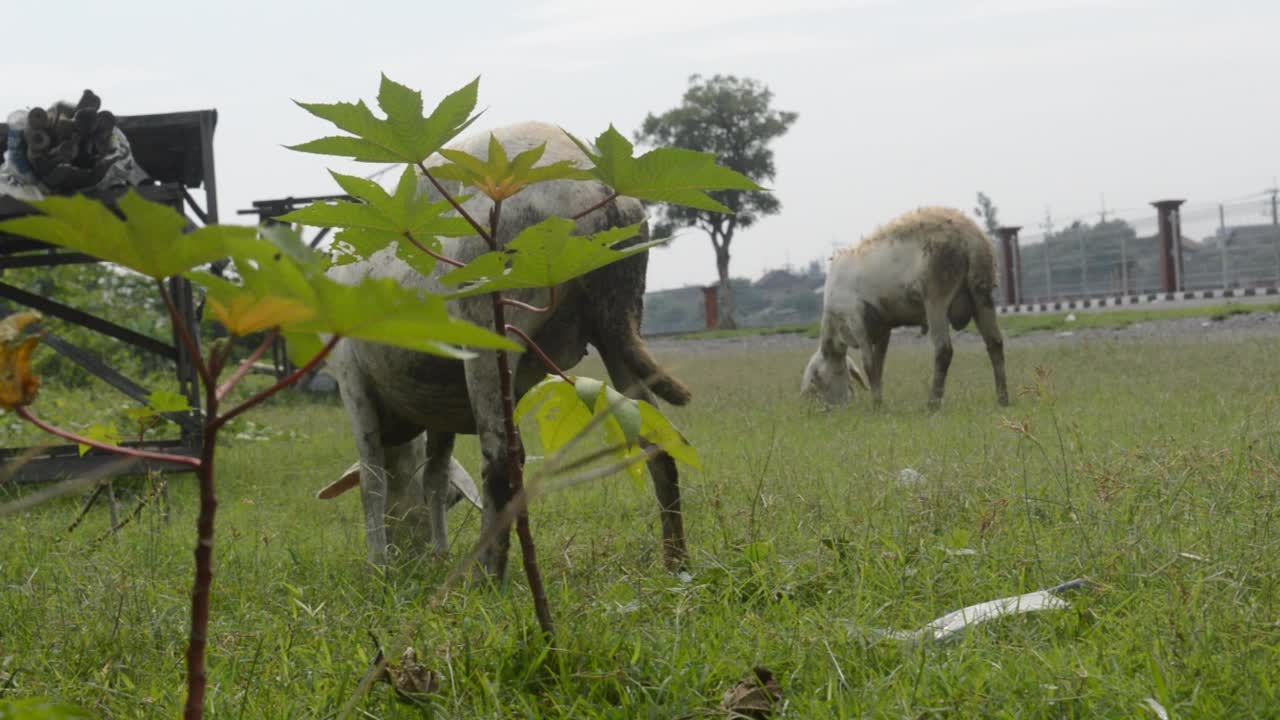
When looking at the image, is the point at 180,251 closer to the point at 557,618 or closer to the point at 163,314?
the point at 557,618

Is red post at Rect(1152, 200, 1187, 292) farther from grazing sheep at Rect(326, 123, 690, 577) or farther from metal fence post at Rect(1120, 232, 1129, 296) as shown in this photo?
grazing sheep at Rect(326, 123, 690, 577)

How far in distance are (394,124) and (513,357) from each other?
1628 mm

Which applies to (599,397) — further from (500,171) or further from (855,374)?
(855,374)

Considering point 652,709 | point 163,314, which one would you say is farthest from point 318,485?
point 163,314

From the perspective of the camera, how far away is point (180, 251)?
813mm

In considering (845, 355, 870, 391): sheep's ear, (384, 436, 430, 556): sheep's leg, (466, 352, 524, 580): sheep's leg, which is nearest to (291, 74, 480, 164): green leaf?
(466, 352, 524, 580): sheep's leg

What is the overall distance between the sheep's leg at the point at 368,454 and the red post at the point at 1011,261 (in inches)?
1109

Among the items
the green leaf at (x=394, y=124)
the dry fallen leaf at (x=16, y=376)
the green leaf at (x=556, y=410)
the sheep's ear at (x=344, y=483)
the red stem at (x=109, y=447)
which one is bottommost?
the sheep's ear at (x=344, y=483)

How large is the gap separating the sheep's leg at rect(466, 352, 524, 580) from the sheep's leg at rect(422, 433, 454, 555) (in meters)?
1.03

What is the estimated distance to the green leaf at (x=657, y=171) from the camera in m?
1.57

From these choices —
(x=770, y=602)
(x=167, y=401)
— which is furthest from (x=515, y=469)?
(x=770, y=602)

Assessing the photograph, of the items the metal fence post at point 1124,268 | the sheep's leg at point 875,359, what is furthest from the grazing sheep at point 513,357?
the metal fence post at point 1124,268

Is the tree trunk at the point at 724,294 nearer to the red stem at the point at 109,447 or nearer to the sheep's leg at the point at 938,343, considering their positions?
the sheep's leg at the point at 938,343

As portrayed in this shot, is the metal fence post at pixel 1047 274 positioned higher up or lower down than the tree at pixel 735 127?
lower down
